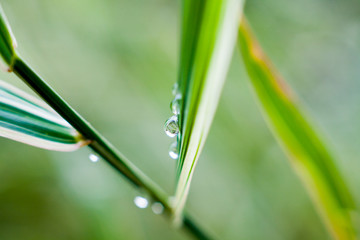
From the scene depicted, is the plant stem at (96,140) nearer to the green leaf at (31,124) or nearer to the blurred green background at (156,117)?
the green leaf at (31,124)

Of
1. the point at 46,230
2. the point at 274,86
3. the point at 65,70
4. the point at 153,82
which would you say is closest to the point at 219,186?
the point at 153,82

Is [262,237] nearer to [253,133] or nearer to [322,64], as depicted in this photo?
[253,133]

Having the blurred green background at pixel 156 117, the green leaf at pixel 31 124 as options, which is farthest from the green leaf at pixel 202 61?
the blurred green background at pixel 156 117

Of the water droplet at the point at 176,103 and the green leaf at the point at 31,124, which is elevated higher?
the water droplet at the point at 176,103

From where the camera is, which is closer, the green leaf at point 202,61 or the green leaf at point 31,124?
the green leaf at point 202,61

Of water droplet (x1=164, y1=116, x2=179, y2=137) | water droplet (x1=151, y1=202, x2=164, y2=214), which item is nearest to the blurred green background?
water droplet (x1=151, y1=202, x2=164, y2=214)

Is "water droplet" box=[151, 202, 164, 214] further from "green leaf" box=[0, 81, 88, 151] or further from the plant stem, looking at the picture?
"green leaf" box=[0, 81, 88, 151]

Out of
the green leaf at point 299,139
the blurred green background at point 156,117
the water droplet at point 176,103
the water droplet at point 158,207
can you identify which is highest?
the water droplet at point 176,103
